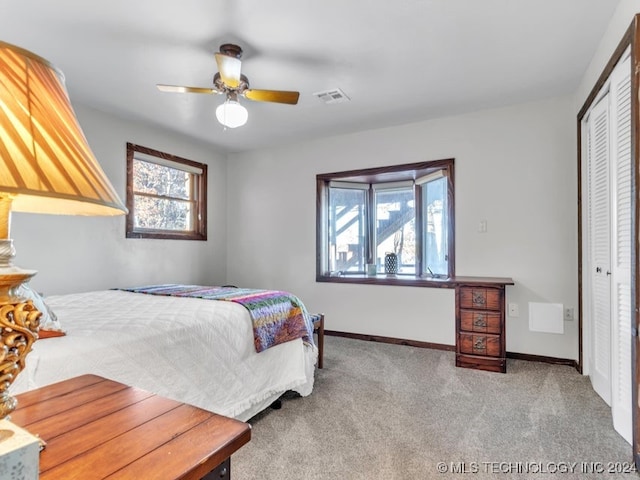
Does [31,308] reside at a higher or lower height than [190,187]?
lower

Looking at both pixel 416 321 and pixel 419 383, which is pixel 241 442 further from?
pixel 416 321

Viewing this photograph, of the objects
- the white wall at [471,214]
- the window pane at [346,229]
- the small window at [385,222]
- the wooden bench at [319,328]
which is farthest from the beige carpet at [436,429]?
the window pane at [346,229]

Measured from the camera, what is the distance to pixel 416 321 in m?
3.70

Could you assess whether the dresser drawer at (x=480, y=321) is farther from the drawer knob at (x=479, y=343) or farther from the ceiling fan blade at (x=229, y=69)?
the ceiling fan blade at (x=229, y=69)

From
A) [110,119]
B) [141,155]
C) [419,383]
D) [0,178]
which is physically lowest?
[419,383]

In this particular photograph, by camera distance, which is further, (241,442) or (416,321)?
(416,321)

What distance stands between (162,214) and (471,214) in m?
3.39

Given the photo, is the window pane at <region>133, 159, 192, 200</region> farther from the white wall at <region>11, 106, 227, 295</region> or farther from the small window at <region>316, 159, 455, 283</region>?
the small window at <region>316, 159, 455, 283</region>

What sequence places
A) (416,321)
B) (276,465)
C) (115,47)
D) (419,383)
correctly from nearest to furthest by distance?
(276,465), (115,47), (419,383), (416,321)

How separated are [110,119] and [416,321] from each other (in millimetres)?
3700

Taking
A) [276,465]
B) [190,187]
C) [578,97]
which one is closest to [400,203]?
[578,97]

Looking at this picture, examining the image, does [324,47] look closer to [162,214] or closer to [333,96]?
[333,96]

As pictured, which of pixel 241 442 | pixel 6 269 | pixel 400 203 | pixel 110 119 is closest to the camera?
pixel 6 269

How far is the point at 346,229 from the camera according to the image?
4543 mm
